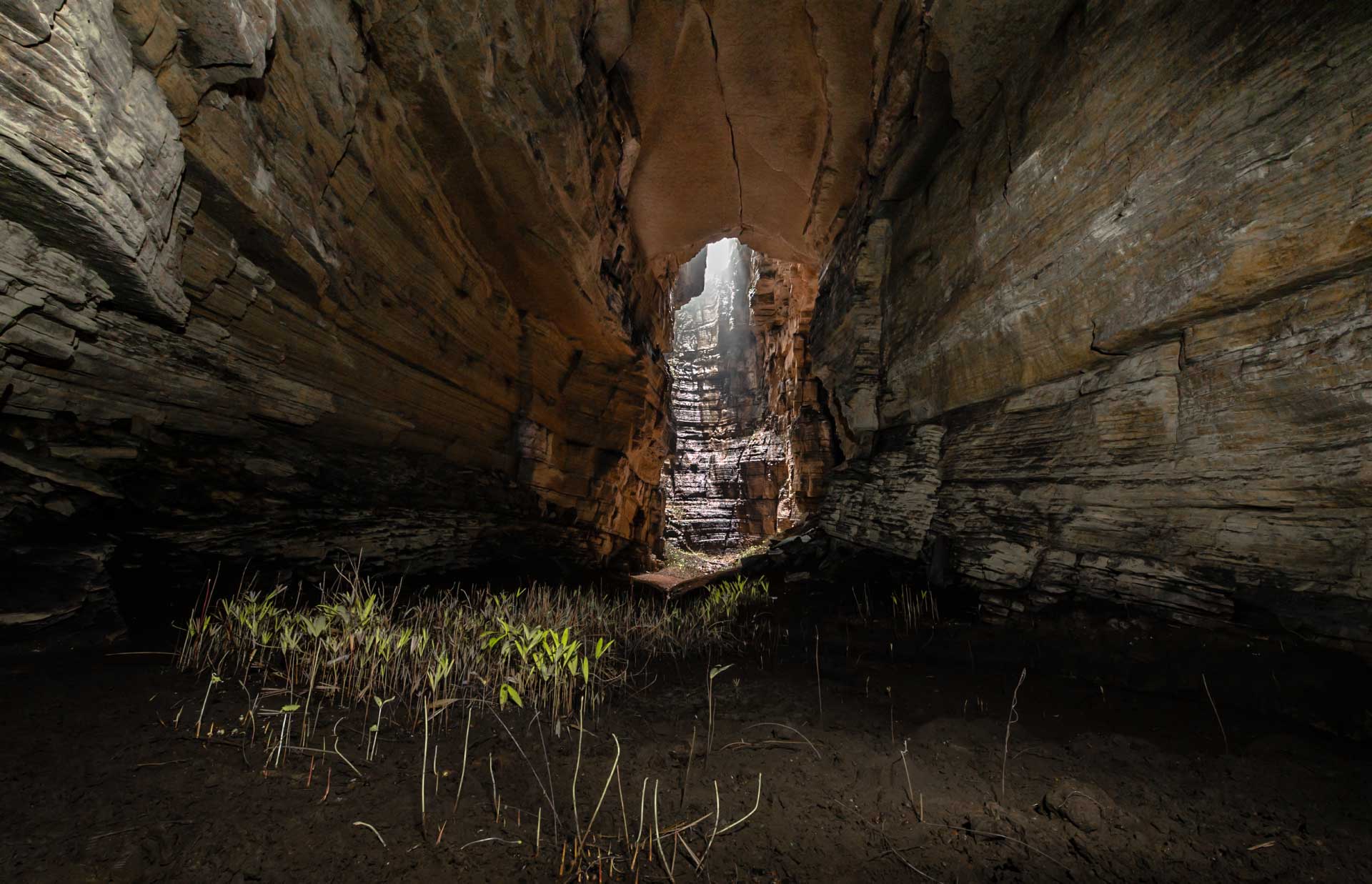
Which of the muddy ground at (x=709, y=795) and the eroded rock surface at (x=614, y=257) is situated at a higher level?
the eroded rock surface at (x=614, y=257)

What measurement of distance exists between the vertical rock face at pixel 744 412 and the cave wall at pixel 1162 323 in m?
6.99

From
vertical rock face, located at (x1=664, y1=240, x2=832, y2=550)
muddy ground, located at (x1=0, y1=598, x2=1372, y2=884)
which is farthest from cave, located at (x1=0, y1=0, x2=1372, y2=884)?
vertical rock face, located at (x1=664, y1=240, x2=832, y2=550)

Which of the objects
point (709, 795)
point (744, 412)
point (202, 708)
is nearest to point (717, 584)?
point (709, 795)

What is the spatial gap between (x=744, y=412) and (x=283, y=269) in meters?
26.1

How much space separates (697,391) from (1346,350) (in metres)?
29.6

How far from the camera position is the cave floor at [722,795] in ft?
6.06

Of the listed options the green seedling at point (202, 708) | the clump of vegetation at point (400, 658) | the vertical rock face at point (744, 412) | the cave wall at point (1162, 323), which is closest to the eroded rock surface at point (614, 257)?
the cave wall at point (1162, 323)

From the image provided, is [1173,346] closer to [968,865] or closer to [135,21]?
[968,865]

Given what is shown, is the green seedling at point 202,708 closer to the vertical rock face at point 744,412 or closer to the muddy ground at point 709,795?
the muddy ground at point 709,795

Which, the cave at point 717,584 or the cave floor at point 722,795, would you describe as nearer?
the cave floor at point 722,795

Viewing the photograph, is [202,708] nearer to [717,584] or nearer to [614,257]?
[717,584]

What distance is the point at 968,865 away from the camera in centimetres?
198

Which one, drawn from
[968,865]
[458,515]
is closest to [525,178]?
[458,515]

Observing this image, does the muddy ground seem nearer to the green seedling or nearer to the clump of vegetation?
the green seedling
